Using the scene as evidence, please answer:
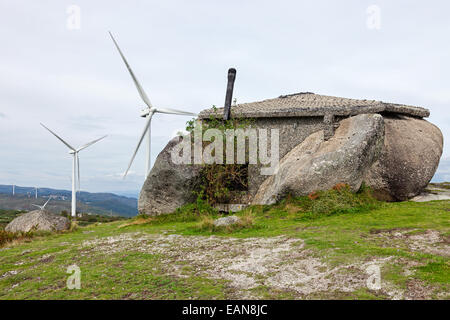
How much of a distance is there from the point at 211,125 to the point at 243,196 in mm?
3771

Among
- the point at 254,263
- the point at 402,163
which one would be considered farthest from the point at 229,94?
the point at 254,263

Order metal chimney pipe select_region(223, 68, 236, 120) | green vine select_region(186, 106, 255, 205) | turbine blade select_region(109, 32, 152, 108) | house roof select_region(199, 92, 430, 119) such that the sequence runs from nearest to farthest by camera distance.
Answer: house roof select_region(199, 92, 430, 119) < green vine select_region(186, 106, 255, 205) < metal chimney pipe select_region(223, 68, 236, 120) < turbine blade select_region(109, 32, 152, 108)

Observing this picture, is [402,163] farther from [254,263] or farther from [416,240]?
[254,263]

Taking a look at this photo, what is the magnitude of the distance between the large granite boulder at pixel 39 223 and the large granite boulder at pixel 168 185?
382 centimetres

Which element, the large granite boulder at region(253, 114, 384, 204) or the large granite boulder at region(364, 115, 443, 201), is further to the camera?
the large granite boulder at region(364, 115, 443, 201)

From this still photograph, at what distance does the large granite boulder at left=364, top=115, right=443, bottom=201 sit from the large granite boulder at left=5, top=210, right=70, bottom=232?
1307 centimetres

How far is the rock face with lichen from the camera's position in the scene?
12.6 meters

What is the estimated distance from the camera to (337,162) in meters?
12.5

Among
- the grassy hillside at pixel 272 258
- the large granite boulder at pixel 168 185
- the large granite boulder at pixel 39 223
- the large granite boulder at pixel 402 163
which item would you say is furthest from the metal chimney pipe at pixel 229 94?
the large granite boulder at pixel 39 223

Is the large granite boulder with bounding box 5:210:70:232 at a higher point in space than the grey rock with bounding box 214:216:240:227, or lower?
lower

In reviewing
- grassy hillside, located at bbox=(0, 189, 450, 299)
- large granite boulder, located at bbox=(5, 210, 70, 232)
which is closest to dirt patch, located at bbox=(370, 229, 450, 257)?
grassy hillside, located at bbox=(0, 189, 450, 299)

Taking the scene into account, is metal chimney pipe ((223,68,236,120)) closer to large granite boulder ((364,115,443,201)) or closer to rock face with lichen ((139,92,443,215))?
rock face with lichen ((139,92,443,215))

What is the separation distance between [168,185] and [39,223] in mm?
5877
